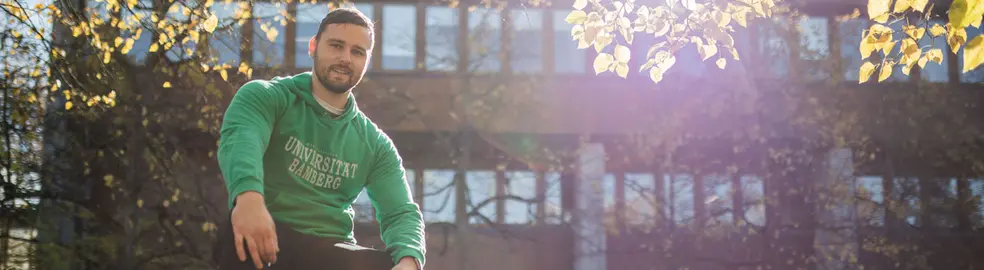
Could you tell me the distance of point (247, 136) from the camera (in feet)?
10.6

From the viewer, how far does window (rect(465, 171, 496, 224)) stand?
1802 centimetres

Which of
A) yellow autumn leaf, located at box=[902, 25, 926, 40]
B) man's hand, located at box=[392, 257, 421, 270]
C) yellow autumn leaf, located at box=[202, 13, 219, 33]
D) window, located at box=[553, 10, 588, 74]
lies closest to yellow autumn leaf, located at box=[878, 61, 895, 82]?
yellow autumn leaf, located at box=[902, 25, 926, 40]

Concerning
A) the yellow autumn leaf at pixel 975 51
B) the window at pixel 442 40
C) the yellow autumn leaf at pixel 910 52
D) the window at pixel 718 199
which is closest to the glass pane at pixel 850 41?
the window at pixel 718 199

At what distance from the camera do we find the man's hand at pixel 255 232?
9.78 ft

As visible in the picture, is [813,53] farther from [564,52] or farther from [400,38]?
[400,38]

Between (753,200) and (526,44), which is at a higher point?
(526,44)

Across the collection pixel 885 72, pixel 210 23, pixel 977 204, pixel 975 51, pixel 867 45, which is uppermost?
pixel 210 23

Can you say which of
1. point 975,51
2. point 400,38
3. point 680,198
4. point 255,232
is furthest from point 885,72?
point 400,38

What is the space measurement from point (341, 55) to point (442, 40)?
15.4 m

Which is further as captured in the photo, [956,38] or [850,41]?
[850,41]

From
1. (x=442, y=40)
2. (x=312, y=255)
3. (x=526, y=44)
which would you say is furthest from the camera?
(x=526, y=44)

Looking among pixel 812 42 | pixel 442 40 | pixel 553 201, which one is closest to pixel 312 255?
pixel 553 201

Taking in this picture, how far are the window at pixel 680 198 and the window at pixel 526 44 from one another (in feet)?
10.6

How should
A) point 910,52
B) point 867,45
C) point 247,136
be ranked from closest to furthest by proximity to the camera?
point 247,136
point 867,45
point 910,52
